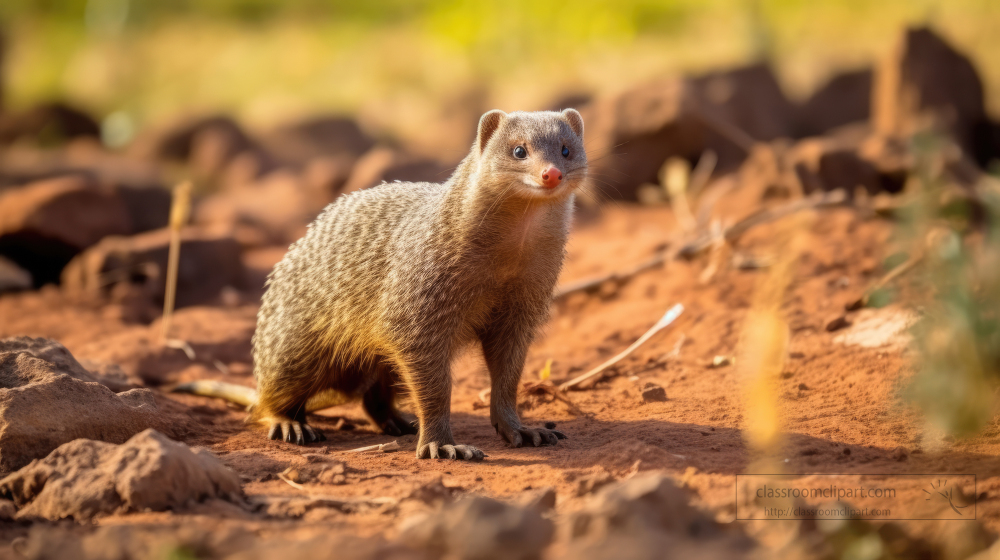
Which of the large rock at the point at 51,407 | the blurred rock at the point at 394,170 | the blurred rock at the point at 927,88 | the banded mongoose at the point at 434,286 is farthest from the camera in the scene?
the blurred rock at the point at 394,170

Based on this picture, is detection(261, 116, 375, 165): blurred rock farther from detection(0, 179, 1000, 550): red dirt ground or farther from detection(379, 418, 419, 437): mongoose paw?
detection(379, 418, 419, 437): mongoose paw

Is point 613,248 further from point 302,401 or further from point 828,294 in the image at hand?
point 302,401

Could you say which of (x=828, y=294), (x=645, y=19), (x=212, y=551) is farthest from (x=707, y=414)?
(x=645, y=19)

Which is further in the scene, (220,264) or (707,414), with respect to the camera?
(220,264)

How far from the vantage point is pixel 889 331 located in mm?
5586

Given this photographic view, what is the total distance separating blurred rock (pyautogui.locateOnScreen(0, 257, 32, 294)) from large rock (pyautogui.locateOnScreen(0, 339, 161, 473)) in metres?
4.22

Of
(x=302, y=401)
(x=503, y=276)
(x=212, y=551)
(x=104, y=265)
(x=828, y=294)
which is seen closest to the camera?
(x=212, y=551)

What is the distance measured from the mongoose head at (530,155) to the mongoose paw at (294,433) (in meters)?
1.95

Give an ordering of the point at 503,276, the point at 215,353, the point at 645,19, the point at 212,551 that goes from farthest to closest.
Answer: the point at 645,19 < the point at 215,353 < the point at 503,276 < the point at 212,551

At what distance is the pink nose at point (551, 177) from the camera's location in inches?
177

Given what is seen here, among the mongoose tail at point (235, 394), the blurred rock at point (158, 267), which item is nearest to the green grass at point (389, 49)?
the blurred rock at point (158, 267)

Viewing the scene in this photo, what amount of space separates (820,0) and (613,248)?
12.2m

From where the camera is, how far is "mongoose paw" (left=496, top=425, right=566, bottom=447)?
15.9 feet

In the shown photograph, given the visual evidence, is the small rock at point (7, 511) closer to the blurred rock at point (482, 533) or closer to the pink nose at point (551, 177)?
the blurred rock at point (482, 533)
